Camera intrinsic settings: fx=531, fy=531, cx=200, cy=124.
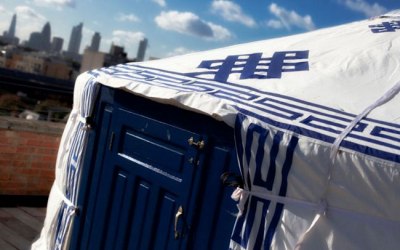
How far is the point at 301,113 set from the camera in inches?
130

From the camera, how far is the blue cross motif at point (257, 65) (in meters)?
3.93

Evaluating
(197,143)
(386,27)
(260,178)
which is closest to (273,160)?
(260,178)

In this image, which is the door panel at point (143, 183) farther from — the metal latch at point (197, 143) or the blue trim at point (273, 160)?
the blue trim at point (273, 160)

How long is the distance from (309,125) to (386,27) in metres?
1.75

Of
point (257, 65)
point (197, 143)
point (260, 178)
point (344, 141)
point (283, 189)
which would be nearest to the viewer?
point (344, 141)

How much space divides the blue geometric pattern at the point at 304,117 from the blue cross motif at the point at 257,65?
0.16 m

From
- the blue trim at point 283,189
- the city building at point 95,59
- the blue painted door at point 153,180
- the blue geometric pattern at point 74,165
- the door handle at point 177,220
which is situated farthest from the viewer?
the city building at point 95,59

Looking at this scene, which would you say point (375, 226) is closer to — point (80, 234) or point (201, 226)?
point (201, 226)

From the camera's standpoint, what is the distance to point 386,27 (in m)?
4.41

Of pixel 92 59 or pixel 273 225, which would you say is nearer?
pixel 273 225

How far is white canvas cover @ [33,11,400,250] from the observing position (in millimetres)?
Result: 2861

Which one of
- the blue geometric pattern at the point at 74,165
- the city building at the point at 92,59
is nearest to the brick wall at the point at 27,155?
the blue geometric pattern at the point at 74,165

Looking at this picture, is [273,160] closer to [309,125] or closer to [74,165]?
[309,125]

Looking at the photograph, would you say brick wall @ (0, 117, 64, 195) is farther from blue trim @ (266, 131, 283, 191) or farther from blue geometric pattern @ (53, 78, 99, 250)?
blue trim @ (266, 131, 283, 191)
